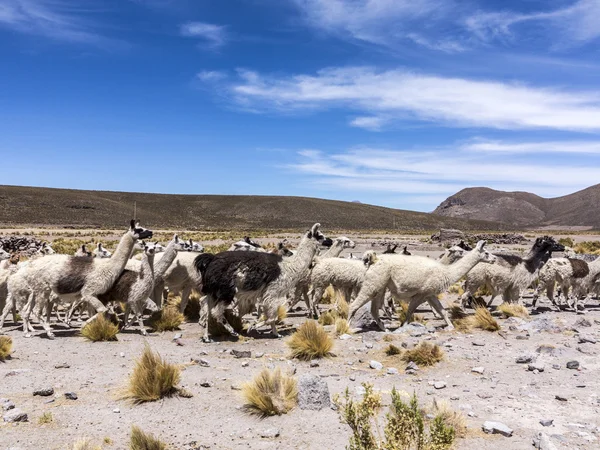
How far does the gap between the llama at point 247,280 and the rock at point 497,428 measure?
18.1ft

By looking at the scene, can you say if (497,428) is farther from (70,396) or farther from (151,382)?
(70,396)

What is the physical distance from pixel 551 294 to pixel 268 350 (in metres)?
8.89

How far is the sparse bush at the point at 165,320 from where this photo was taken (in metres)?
11.1

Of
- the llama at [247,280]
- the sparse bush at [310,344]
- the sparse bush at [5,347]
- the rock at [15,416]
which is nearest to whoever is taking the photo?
the rock at [15,416]

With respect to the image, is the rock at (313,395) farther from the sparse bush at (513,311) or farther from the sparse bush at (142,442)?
the sparse bush at (513,311)

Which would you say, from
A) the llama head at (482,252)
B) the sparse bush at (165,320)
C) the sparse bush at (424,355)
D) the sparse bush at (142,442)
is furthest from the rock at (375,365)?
the sparse bush at (165,320)

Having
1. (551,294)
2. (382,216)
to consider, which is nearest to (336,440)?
(551,294)

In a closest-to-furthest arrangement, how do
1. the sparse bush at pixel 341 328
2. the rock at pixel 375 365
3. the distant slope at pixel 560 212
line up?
the rock at pixel 375 365 → the sparse bush at pixel 341 328 → the distant slope at pixel 560 212

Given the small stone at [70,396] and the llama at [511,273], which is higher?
the llama at [511,273]

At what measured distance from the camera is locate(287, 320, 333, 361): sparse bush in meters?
8.77

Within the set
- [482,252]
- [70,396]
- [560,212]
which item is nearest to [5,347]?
[70,396]

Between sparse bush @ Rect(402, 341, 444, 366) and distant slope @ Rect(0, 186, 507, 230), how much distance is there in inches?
3369

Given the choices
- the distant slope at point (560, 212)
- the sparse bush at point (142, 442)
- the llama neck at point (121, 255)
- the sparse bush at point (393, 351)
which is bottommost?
the sparse bush at point (142, 442)

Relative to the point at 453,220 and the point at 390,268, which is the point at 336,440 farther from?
the point at 453,220
